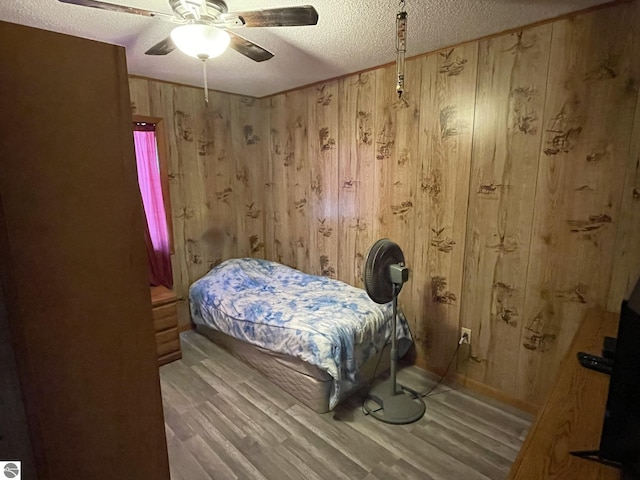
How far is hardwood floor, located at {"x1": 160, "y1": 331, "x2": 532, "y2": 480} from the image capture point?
177 cm

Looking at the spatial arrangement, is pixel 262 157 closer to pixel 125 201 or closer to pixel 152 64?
pixel 152 64

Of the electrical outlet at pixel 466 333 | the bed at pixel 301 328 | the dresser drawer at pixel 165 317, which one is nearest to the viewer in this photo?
the bed at pixel 301 328

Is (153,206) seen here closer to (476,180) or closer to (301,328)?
(301,328)

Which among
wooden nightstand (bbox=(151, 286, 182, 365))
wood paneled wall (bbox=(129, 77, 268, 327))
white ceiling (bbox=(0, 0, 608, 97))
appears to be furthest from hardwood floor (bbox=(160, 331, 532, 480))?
white ceiling (bbox=(0, 0, 608, 97))

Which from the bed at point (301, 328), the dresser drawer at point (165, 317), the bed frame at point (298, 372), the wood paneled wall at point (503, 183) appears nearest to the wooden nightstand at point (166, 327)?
the dresser drawer at point (165, 317)

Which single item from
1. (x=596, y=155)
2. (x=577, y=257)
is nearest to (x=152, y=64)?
(x=596, y=155)

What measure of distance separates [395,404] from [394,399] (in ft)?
0.15

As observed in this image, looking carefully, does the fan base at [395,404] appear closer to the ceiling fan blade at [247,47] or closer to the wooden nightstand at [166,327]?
the wooden nightstand at [166,327]

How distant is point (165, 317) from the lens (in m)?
2.81

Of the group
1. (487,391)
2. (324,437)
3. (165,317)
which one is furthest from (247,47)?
(487,391)

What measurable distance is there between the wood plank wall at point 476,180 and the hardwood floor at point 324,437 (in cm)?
36

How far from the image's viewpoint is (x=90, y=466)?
32.0 inches

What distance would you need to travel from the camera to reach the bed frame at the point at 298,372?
7.15 feet

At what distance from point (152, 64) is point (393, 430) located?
3.13 meters
